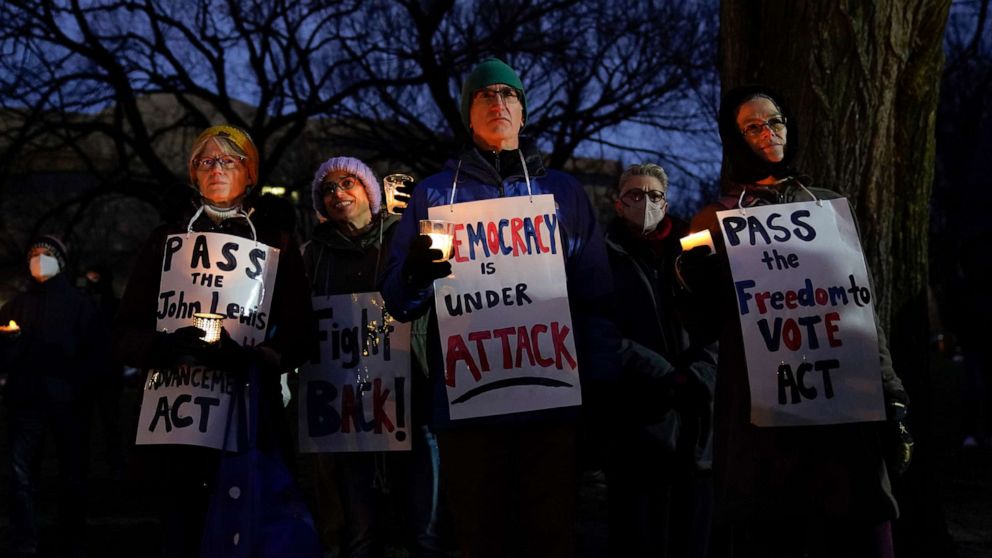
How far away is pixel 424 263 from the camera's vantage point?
3699 millimetres

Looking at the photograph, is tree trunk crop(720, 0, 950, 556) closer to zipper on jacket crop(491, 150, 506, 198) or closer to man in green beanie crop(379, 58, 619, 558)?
man in green beanie crop(379, 58, 619, 558)

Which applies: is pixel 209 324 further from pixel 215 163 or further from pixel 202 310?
pixel 215 163

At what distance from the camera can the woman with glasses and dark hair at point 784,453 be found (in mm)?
3744

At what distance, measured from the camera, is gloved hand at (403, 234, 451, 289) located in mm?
3699

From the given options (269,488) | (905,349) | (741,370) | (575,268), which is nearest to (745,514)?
(741,370)

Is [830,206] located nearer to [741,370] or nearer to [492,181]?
[741,370]

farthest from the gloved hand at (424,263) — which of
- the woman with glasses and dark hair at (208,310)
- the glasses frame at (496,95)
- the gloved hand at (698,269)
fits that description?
the woman with glasses and dark hair at (208,310)

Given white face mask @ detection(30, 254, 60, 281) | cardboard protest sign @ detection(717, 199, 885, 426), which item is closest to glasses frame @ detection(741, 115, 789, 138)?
cardboard protest sign @ detection(717, 199, 885, 426)

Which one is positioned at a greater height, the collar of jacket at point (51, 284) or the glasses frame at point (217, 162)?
the collar of jacket at point (51, 284)

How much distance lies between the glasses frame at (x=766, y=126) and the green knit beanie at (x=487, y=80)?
76 cm

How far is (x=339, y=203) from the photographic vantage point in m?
5.57

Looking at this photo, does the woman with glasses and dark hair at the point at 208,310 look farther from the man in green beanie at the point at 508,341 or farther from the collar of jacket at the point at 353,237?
the collar of jacket at the point at 353,237

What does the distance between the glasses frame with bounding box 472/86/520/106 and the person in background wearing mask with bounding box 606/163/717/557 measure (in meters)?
1.10

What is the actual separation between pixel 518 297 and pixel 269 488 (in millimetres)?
1168
